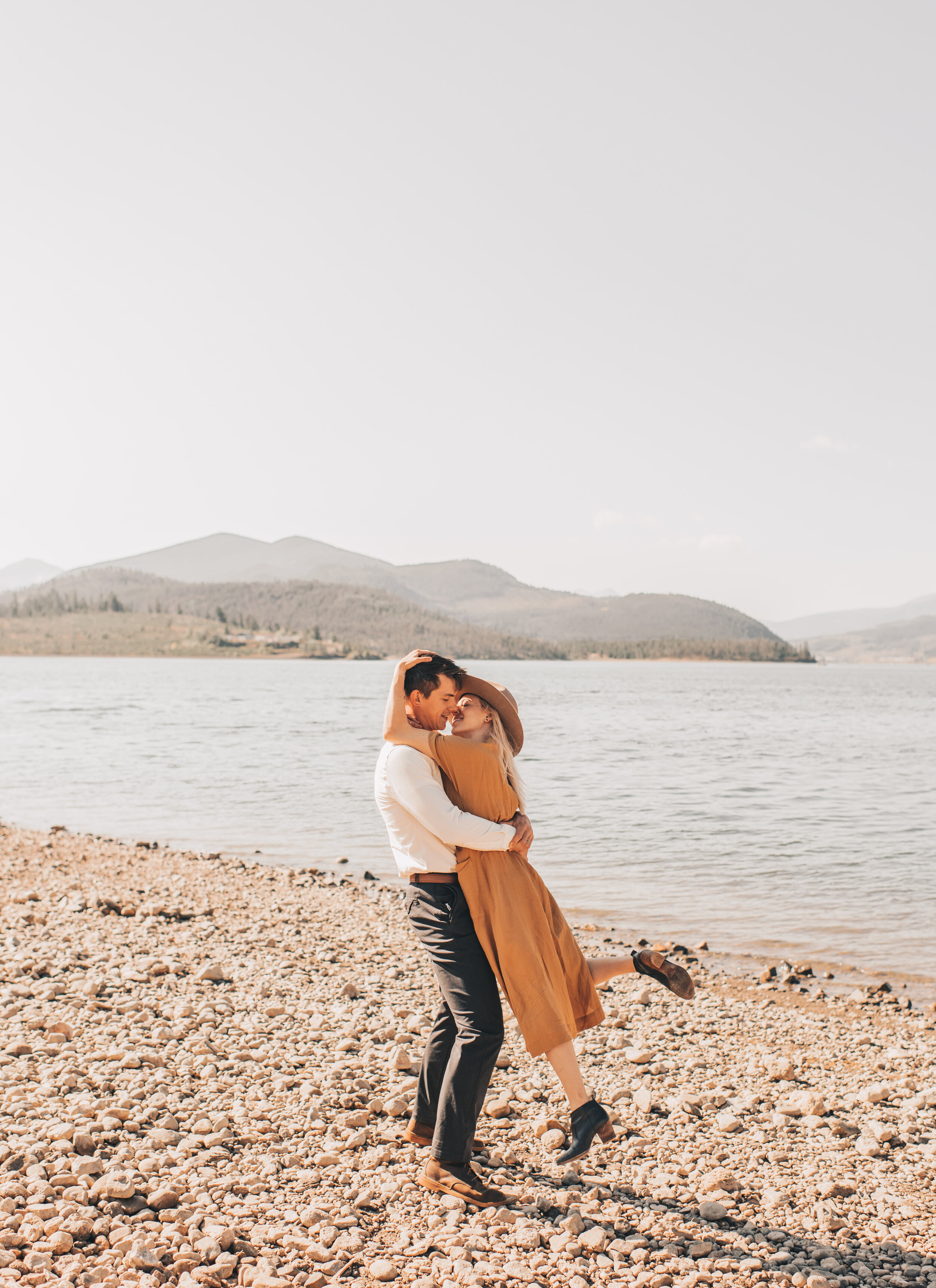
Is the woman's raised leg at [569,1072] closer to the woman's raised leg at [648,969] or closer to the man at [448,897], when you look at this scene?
the man at [448,897]

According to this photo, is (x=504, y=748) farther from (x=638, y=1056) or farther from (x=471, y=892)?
(x=638, y=1056)

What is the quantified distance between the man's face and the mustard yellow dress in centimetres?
7

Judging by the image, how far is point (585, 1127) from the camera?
4273 millimetres

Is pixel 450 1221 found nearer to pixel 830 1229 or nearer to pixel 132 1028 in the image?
Answer: pixel 830 1229

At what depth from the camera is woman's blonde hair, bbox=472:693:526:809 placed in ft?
14.4

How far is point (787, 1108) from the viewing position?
557 cm

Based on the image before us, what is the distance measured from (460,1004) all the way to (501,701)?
4.71 ft

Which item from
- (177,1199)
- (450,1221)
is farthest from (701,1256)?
(177,1199)

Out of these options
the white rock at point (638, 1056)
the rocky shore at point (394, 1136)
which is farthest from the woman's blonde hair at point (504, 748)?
the white rock at point (638, 1056)

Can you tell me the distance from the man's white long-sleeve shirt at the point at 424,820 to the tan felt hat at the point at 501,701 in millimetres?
403

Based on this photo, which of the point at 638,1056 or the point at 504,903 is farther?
the point at 638,1056

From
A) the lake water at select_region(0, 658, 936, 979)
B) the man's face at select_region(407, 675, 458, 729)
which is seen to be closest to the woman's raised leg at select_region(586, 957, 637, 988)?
the man's face at select_region(407, 675, 458, 729)

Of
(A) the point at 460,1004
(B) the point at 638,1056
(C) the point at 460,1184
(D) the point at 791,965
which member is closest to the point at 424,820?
(A) the point at 460,1004

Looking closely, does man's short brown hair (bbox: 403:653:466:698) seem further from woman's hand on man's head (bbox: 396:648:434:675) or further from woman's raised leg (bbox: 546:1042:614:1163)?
woman's raised leg (bbox: 546:1042:614:1163)
